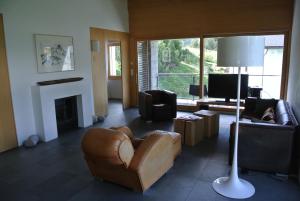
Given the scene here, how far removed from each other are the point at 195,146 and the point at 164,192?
5.28 feet

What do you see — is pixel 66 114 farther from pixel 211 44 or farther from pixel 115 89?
pixel 211 44

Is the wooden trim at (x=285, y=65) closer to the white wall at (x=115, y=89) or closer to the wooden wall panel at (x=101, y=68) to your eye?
the wooden wall panel at (x=101, y=68)

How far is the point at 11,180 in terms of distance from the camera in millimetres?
3373

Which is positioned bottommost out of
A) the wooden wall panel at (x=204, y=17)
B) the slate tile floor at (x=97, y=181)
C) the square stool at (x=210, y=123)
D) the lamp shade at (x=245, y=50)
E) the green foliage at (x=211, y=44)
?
Result: the slate tile floor at (x=97, y=181)

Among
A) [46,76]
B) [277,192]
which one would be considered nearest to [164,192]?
[277,192]

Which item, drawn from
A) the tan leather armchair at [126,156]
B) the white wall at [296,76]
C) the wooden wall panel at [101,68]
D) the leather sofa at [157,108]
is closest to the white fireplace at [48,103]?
the wooden wall panel at [101,68]

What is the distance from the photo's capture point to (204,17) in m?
6.47

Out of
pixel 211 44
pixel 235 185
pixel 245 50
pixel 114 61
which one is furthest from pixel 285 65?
pixel 114 61

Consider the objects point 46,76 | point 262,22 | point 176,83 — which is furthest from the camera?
point 176,83

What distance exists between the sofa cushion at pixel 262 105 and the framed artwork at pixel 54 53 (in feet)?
13.3

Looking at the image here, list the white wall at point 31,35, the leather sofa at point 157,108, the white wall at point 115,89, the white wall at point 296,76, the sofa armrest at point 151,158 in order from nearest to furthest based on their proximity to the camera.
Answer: the sofa armrest at point 151,158, the white wall at point 296,76, the white wall at point 31,35, the leather sofa at point 157,108, the white wall at point 115,89

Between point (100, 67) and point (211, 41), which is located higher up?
point (211, 41)

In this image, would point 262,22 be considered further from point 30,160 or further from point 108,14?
point 30,160

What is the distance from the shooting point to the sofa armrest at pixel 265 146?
3.13 metres
